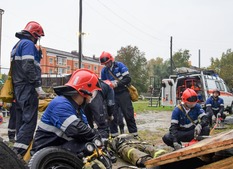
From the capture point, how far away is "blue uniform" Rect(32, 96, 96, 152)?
2.90 m

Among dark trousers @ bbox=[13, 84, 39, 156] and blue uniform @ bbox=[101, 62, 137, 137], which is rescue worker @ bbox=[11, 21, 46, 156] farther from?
blue uniform @ bbox=[101, 62, 137, 137]

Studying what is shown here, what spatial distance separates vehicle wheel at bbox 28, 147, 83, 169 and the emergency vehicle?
10.8 metres

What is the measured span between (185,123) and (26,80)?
2854 millimetres

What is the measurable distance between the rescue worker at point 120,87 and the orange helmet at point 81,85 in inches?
113

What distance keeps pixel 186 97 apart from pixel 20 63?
114 inches

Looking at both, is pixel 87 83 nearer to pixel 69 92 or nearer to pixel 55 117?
pixel 69 92

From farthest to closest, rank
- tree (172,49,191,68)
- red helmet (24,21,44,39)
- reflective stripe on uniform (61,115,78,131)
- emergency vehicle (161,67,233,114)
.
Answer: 1. tree (172,49,191,68)
2. emergency vehicle (161,67,233,114)
3. red helmet (24,21,44,39)
4. reflective stripe on uniform (61,115,78,131)

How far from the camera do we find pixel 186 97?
555cm

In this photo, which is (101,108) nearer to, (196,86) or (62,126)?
(62,126)

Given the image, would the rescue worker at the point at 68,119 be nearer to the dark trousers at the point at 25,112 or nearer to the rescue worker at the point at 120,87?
the dark trousers at the point at 25,112

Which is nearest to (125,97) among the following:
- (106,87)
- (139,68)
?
(106,87)

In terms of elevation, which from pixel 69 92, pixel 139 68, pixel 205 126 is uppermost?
pixel 139 68

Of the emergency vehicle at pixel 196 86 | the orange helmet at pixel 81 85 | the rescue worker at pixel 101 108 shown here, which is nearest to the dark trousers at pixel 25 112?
the rescue worker at pixel 101 108

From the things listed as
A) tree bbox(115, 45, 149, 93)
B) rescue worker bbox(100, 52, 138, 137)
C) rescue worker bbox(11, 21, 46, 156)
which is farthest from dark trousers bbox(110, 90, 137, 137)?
tree bbox(115, 45, 149, 93)
